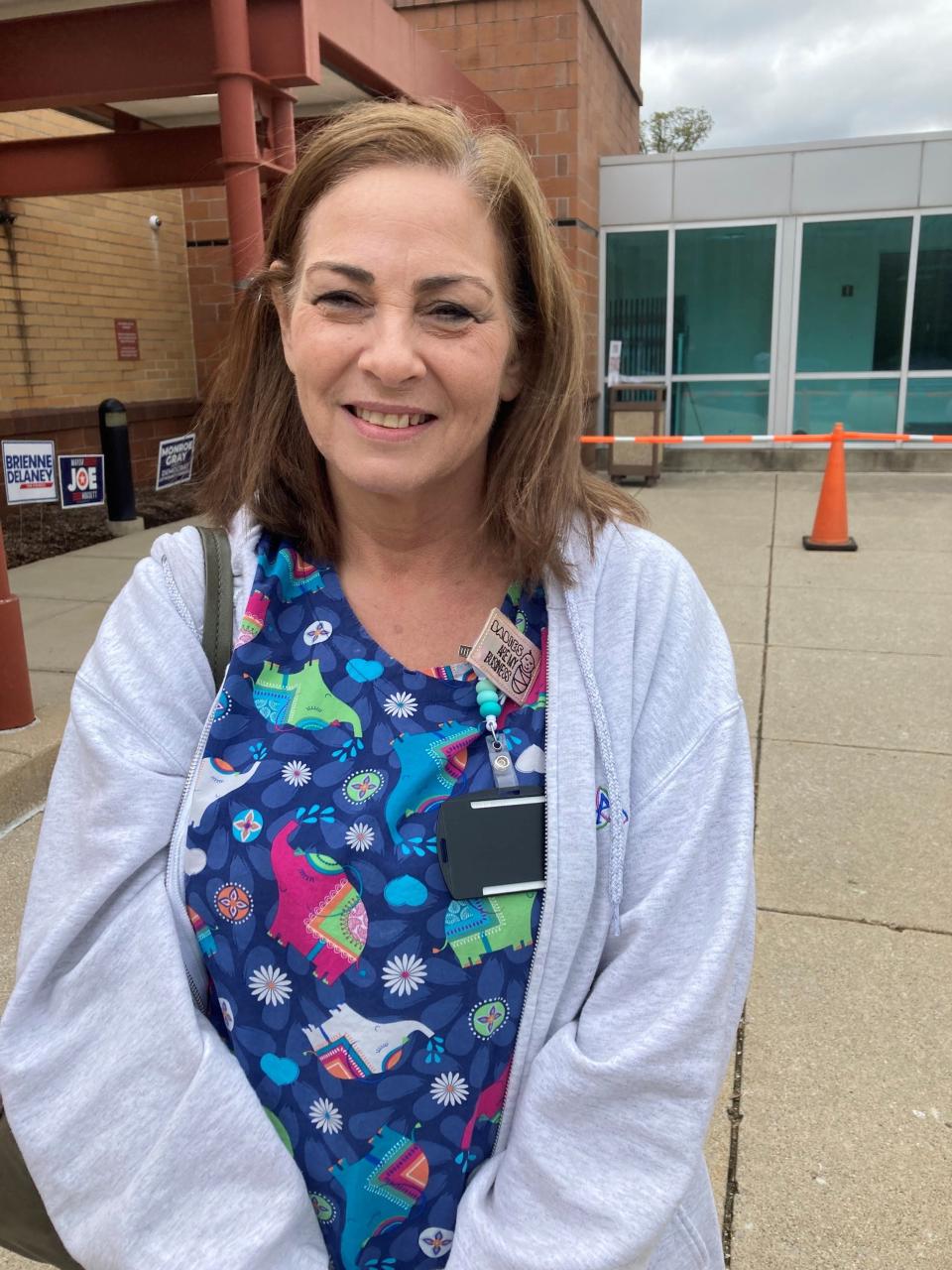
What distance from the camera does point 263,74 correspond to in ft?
19.5

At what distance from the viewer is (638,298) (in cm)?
1317

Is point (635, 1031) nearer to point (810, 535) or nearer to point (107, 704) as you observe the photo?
point (107, 704)

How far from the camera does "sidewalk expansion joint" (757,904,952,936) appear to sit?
3088mm

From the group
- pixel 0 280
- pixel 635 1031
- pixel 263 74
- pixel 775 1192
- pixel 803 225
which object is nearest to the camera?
pixel 635 1031

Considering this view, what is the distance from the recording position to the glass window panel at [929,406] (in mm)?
12852

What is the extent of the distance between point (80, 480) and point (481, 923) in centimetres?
720

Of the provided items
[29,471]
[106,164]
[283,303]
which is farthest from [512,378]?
[106,164]

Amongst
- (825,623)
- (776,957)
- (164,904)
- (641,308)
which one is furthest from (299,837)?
(641,308)

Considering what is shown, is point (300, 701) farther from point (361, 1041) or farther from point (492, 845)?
point (361, 1041)

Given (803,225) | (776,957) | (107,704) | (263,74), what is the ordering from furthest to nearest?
(803,225) < (263,74) < (776,957) < (107,704)

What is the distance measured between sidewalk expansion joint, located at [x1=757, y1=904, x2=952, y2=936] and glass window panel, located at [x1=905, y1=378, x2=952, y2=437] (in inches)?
445

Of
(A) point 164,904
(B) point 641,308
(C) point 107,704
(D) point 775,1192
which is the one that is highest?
(B) point 641,308

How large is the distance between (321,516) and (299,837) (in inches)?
19.7

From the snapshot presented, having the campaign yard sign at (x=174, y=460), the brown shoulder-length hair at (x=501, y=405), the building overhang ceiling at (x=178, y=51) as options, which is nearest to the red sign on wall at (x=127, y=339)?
the campaign yard sign at (x=174, y=460)
